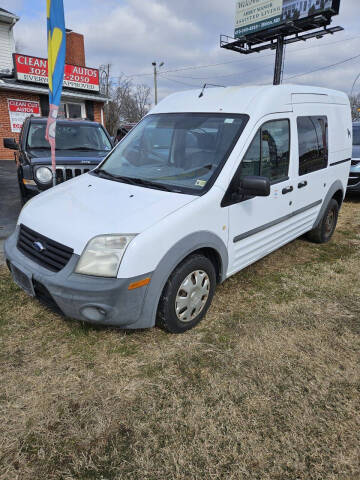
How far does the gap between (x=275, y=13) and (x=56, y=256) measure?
31971mm

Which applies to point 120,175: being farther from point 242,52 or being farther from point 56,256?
point 242,52

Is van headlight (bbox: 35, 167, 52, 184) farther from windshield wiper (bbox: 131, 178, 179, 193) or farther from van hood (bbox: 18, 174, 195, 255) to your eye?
windshield wiper (bbox: 131, 178, 179, 193)

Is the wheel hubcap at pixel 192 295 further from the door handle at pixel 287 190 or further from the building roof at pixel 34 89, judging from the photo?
the building roof at pixel 34 89

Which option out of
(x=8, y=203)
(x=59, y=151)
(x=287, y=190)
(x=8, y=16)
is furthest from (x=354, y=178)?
(x=8, y=16)

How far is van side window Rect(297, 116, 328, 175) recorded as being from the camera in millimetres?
3844

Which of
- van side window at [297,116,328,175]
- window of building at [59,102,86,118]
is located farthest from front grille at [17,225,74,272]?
window of building at [59,102,86,118]

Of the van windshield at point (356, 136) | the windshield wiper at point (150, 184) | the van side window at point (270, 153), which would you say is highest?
the van windshield at point (356, 136)

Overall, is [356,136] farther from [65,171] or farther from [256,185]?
[256,185]

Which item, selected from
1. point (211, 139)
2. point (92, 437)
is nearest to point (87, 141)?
point (211, 139)

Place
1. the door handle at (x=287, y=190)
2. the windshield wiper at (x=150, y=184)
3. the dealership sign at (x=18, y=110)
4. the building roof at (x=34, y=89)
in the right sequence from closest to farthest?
the windshield wiper at (x=150, y=184) < the door handle at (x=287, y=190) < the building roof at (x=34, y=89) < the dealership sign at (x=18, y=110)

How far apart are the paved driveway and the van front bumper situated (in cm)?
206

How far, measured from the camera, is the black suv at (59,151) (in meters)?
5.14

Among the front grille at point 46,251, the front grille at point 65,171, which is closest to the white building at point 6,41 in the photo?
the front grille at point 65,171

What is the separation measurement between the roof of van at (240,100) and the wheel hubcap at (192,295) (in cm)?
159
